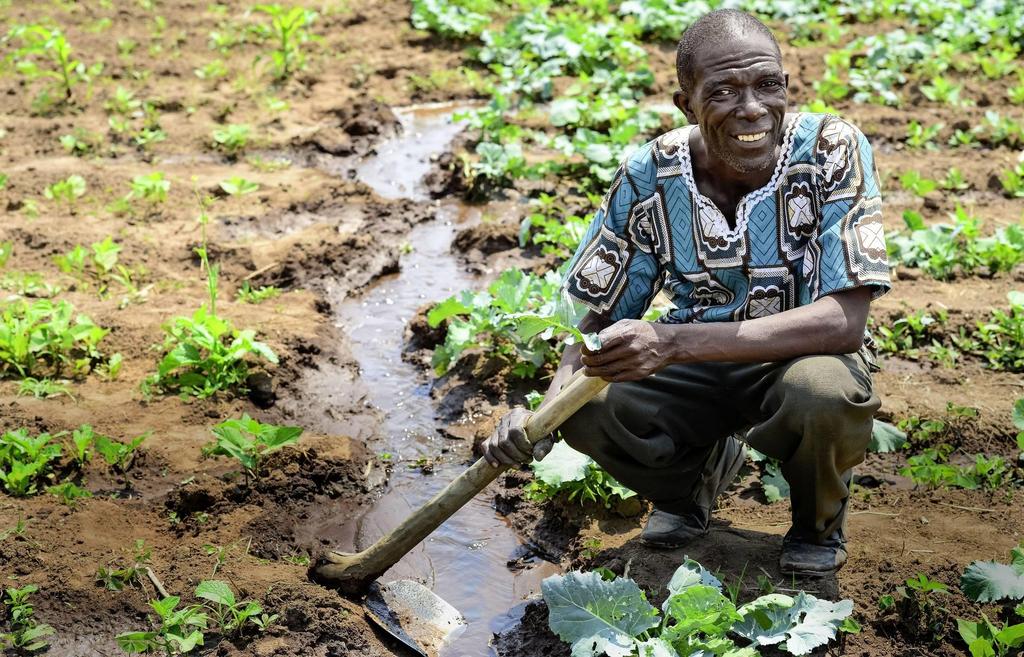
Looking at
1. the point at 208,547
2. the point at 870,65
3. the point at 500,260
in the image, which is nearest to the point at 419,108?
the point at 500,260

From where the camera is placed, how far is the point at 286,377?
4.59 m

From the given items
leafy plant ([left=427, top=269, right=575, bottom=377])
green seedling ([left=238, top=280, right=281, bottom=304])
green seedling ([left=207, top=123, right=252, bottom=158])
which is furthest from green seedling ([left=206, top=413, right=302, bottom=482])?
green seedling ([left=207, top=123, right=252, bottom=158])

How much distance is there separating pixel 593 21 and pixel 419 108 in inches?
70.9

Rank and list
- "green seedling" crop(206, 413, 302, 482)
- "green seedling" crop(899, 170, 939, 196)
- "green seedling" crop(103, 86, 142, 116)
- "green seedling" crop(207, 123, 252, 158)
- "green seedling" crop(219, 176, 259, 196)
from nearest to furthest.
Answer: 1. "green seedling" crop(206, 413, 302, 482)
2. "green seedling" crop(899, 170, 939, 196)
3. "green seedling" crop(219, 176, 259, 196)
4. "green seedling" crop(207, 123, 252, 158)
5. "green seedling" crop(103, 86, 142, 116)

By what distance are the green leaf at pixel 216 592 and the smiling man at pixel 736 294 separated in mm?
784

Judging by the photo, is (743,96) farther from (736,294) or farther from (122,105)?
(122,105)

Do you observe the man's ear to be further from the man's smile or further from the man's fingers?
the man's fingers

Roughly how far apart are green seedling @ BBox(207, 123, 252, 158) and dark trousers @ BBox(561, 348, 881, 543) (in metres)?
4.17

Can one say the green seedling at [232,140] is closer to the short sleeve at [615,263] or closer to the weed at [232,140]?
the weed at [232,140]

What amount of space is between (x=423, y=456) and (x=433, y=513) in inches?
42.0

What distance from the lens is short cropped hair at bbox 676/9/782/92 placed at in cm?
293

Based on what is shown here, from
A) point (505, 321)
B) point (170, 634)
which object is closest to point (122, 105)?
point (505, 321)

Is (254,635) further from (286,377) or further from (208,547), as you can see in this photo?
(286,377)

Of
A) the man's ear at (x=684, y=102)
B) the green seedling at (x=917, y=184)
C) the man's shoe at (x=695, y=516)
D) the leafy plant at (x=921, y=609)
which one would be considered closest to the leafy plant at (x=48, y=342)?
the man's shoe at (x=695, y=516)
